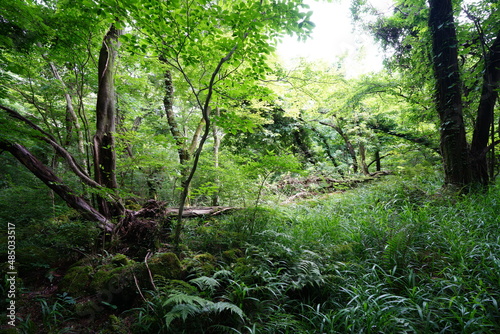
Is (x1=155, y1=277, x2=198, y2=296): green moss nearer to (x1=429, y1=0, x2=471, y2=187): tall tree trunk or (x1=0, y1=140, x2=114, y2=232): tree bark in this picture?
(x1=0, y1=140, x2=114, y2=232): tree bark

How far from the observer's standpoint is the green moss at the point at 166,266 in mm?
2588

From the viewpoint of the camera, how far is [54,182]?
325 centimetres

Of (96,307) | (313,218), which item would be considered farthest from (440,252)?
(96,307)

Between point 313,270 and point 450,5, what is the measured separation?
6.39 m

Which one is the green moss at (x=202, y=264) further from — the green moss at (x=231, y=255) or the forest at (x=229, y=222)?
the green moss at (x=231, y=255)

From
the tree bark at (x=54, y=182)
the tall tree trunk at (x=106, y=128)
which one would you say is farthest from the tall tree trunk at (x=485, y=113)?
the tree bark at (x=54, y=182)

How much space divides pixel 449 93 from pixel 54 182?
7.86m

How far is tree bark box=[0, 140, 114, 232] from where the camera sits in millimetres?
3257

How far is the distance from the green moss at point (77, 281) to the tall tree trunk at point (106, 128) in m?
1.33

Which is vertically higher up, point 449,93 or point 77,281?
point 449,93

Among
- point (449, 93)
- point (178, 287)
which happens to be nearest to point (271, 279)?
point (178, 287)

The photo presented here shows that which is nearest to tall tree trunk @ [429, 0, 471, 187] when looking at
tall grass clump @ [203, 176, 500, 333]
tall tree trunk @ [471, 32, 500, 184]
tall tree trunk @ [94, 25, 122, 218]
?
tall tree trunk @ [471, 32, 500, 184]

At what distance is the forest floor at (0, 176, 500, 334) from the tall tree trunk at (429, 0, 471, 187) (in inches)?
39.2

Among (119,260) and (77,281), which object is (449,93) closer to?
(119,260)
